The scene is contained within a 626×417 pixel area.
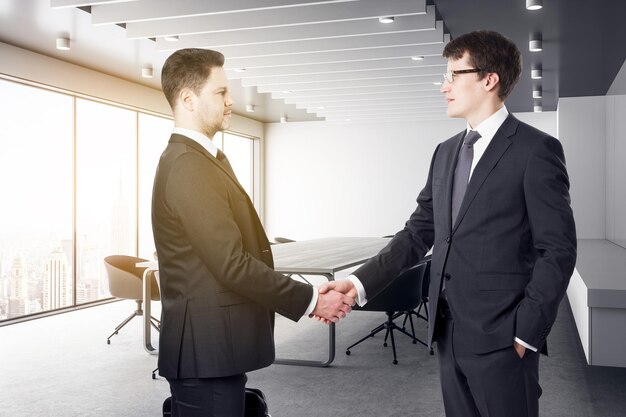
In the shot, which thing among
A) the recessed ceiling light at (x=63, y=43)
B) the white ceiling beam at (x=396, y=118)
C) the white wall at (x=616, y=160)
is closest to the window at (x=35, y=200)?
the recessed ceiling light at (x=63, y=43)

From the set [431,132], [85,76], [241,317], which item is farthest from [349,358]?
[431,132]

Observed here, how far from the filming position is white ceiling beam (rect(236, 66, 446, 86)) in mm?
7352

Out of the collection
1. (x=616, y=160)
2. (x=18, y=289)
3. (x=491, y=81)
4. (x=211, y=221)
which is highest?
(x=616, y=160)

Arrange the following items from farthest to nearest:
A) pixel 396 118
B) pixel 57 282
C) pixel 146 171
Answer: pixel 396 118 < pixel 146 171 < pixel 57 282

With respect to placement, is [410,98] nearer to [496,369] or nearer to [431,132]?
[431,132]

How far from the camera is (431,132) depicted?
11.7 meters

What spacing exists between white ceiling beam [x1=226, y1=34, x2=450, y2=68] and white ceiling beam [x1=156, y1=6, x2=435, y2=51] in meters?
0.59

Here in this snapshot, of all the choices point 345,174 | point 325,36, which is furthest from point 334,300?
point 345,174

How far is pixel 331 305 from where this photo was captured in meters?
2.30

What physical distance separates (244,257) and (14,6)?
15.6ft

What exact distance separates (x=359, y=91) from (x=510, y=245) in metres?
7.02

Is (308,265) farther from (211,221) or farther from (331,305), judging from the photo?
(211,221)

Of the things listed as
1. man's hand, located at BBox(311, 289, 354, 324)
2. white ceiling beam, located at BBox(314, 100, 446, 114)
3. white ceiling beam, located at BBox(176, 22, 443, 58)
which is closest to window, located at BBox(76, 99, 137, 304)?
white ceiling beam, located at BBox(176, 22, 443, 58)

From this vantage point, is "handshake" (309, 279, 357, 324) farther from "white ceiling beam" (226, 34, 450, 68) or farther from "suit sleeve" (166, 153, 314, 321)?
"white ceiling beam" (226, 34, 450, 68)
